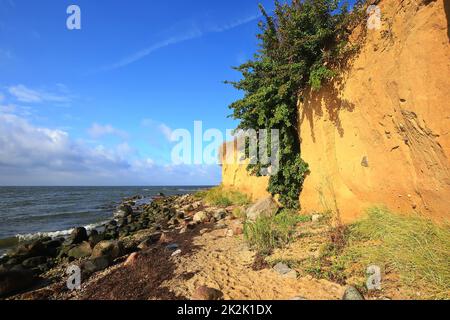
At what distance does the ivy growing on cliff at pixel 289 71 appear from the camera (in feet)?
24.6

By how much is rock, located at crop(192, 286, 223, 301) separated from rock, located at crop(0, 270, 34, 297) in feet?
16.5

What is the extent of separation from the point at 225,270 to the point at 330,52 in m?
6.66

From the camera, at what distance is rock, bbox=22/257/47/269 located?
27.5 feet

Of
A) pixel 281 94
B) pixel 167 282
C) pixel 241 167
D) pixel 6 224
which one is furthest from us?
pixel 241 167

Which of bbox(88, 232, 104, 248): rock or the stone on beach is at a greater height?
the stone on beach

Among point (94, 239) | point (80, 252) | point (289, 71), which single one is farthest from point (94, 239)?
point (289, 71)

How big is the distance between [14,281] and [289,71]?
9.78m

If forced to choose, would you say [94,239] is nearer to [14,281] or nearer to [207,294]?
[14,281]

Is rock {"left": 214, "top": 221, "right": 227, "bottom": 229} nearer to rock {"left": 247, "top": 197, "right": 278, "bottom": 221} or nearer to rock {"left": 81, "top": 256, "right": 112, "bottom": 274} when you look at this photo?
rock {"left": 247, "top": 197, "right": 278, "bottom": 221}

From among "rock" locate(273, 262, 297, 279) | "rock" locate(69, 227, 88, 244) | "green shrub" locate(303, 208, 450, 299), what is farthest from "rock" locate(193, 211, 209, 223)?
"green shrub" locate(303, 208, 450, 299)

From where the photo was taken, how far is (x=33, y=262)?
864 cm

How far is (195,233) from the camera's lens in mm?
9930
